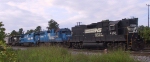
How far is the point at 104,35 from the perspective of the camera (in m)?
21.8

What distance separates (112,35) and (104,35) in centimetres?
114

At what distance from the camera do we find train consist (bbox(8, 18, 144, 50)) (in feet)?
65.2

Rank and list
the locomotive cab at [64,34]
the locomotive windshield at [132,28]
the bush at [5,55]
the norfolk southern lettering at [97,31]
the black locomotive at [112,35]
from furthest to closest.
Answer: the locomotive cab at [64,34] → the norfolk southern lettering at [97,31] → the locomotive windshield at [132,28] → the black locomotive at [112,35] → the bush at [5,55]

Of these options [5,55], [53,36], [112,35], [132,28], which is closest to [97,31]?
[112,35]

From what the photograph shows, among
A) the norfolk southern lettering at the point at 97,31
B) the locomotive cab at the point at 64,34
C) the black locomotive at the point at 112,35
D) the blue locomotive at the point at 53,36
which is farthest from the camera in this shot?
the blue locomotive at the point at 53,36

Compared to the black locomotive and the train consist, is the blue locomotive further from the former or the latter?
the black locomotive

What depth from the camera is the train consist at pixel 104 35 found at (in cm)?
1986

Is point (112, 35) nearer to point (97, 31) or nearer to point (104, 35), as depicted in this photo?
point (104, 35)

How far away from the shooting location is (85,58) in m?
10.2

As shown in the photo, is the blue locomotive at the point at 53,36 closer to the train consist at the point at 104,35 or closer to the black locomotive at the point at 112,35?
the train consist at the point at 104,35

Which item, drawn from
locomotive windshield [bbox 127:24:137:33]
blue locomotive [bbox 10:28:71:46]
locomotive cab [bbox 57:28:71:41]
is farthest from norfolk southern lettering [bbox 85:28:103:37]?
locomotive cab [bbox 57:28:71:41]

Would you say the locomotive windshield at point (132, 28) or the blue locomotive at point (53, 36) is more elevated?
the locomotive windshield at point (132, 28)

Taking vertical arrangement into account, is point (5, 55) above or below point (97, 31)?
below

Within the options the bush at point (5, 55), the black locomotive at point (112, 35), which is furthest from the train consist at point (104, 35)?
the bush at point (5, 55)
